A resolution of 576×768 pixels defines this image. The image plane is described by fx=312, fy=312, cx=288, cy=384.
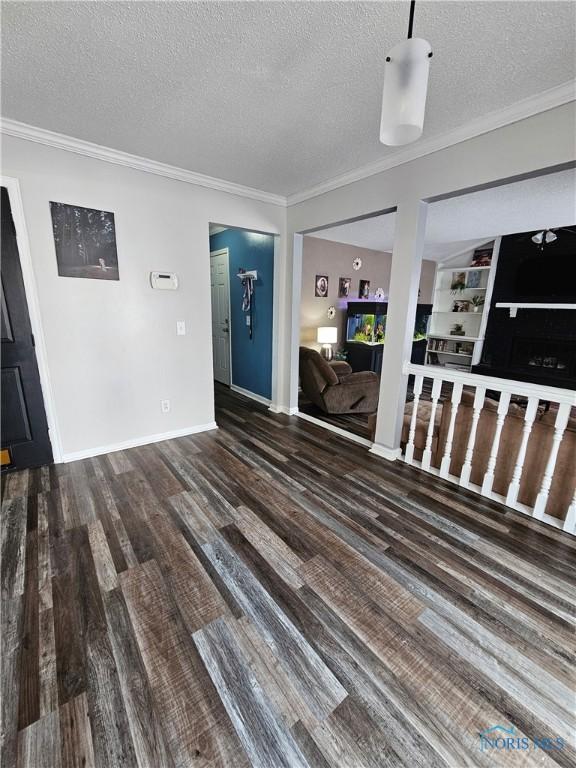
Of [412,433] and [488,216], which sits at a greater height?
[488,216]

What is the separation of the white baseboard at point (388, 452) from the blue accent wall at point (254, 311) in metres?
1.83

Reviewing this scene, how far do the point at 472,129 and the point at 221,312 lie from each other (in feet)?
12.9

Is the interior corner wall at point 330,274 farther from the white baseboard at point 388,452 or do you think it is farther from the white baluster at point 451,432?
the white baluster at point 451,432

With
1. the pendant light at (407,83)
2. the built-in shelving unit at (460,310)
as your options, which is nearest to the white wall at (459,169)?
the pendant light at (407,83)

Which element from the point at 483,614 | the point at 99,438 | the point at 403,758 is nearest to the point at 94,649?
the point at 403,758

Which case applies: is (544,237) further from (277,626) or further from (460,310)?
(277,626)

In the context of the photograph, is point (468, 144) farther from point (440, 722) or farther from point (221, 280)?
point (221, 280)

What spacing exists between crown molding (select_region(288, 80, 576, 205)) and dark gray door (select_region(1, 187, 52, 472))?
2.74 metres

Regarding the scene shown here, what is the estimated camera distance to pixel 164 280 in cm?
291

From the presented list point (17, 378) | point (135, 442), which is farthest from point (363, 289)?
point (17, 378)

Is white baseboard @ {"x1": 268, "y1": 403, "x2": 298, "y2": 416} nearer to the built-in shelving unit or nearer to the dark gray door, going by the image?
the dark gray door

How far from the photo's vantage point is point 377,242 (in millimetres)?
5289

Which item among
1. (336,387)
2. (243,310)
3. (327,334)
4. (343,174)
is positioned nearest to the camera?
(343,174)

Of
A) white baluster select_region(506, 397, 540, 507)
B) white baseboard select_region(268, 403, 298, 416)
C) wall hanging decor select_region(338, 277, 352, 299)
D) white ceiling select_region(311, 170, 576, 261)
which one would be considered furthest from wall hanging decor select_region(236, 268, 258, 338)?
white baluster select_region(506, 397, 540, 507)
